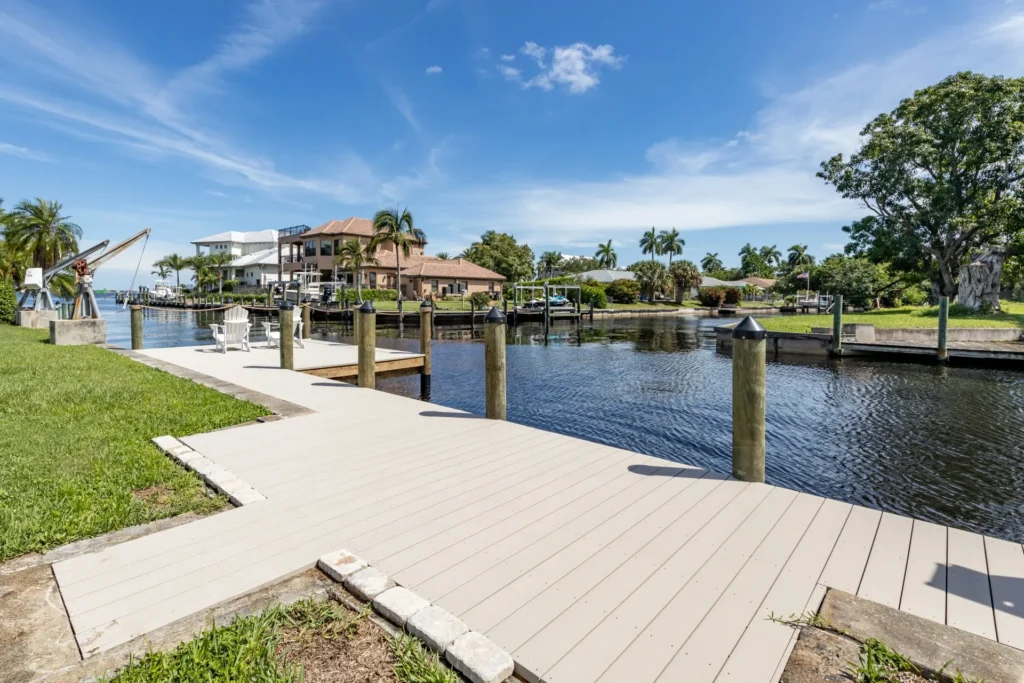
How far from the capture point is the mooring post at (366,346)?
887 centimetres

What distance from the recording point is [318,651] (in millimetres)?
2162

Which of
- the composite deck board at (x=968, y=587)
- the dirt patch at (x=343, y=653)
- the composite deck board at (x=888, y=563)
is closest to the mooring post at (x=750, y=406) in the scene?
the composite deck board at (x=888, y=563)

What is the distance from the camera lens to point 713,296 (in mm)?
63469

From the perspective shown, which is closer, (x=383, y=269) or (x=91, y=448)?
(x=91, y=448)

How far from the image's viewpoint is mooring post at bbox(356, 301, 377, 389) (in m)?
8.87

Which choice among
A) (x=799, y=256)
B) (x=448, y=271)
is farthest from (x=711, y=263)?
(x=448, y=271)

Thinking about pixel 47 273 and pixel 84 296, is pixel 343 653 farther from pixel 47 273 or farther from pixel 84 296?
pixel 47 273

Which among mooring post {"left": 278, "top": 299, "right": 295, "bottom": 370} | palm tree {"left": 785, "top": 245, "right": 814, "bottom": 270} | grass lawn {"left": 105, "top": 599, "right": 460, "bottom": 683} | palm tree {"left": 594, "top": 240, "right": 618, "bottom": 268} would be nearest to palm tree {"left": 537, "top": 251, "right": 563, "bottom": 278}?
palm tree {"left": 594, "top": 240, "right": 618, "bottom": 268}

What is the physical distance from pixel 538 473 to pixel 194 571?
2467mm

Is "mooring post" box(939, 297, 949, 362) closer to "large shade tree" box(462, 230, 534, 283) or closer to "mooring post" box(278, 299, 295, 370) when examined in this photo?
"mooring post" box(278, 299, 295, 370)

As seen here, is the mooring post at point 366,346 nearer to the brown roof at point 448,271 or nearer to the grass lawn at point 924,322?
the grass lawn at point 924,322

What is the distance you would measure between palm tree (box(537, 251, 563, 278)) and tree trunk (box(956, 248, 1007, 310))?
190ft

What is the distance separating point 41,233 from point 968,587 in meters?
39.2

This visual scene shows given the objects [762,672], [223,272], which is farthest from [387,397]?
[223,272]
